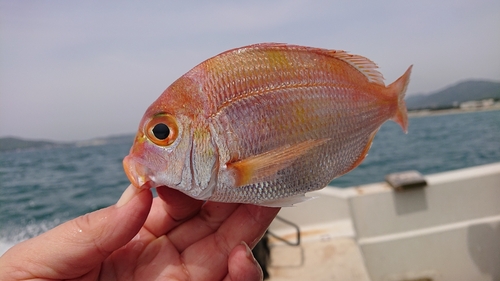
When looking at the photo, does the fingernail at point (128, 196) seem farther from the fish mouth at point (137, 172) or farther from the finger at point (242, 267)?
the finger at point (242, 267)

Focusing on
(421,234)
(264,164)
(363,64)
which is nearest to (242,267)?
(264,164)

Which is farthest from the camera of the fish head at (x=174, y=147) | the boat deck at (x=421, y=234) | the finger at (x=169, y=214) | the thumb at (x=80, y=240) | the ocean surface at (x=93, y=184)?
the ocean surface at (x=93, y=184)

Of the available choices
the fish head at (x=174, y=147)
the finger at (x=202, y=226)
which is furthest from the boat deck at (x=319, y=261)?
the fish head at (x=174, y=147)

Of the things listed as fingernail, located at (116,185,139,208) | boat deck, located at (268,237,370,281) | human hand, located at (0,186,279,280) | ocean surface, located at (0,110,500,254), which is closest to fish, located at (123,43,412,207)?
fingernail, located at (116,185,139,208)

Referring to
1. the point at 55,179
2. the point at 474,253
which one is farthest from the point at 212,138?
the point at 55,179

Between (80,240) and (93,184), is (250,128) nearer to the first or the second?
(80,240)

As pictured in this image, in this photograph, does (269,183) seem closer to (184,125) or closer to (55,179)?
(184,125)
